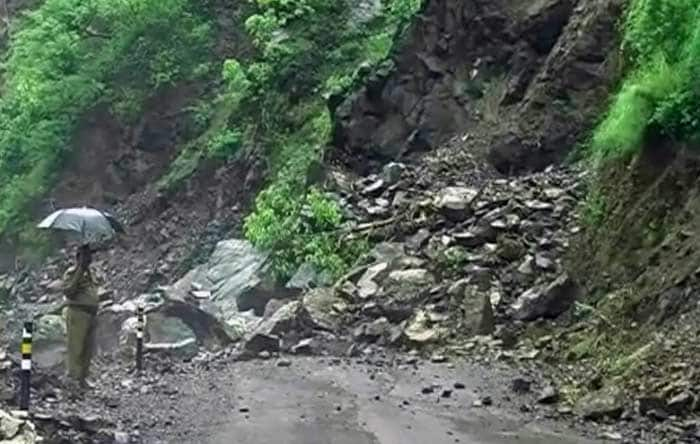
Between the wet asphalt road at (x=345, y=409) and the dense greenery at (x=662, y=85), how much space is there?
11.5ft

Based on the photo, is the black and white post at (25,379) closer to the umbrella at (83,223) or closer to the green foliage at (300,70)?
the umbrella at (83,223)

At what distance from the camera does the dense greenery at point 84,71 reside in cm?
3534

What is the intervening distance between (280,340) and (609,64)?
7012 millimetres

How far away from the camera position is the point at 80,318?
1468 centimetres

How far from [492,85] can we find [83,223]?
34.3 ft

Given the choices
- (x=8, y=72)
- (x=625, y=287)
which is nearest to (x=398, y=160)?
(x=625, y=287)

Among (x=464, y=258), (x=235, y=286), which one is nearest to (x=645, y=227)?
(x=464, y=258)

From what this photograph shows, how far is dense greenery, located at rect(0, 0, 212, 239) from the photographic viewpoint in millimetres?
35344

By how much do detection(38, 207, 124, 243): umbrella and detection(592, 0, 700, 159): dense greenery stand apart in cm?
615

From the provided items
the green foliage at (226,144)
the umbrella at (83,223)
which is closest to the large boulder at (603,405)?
the umbrella at (83,223)

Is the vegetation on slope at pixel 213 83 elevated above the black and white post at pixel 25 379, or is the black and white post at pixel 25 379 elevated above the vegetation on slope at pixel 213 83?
the vegetation on slope at pixel 213 83

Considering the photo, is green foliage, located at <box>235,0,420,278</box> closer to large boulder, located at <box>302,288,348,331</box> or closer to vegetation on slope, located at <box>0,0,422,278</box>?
vegetation on slope, located at <box>0,0,422,278</box>

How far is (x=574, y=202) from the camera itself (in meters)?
18.0

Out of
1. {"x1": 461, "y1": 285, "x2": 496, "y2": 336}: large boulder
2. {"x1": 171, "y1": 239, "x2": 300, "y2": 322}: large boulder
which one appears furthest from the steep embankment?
{"x1": 171, "y1": 239, "x2": 300, "y2": 322}: large boulder
